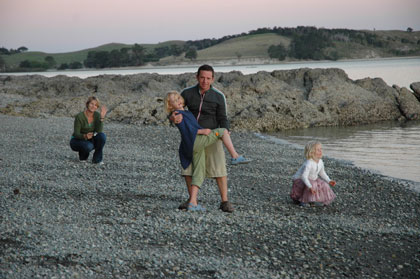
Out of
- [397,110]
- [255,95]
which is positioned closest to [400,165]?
[255,95]

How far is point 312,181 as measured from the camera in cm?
847

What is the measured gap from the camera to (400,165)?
1464cm

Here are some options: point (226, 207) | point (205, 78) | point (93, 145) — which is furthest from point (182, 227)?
point (93, 145)

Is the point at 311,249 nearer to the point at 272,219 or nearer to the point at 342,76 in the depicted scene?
the point at 272,219

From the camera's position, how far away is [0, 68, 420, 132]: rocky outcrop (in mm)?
24438

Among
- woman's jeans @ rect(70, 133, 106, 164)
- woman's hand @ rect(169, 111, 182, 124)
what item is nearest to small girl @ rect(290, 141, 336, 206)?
woman's hand @ rect(169, 111, 182, 124)

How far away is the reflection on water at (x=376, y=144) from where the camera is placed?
14492 millimetres

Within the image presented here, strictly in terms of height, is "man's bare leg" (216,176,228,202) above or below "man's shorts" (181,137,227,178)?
below

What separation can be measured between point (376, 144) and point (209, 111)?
1367 centimetres

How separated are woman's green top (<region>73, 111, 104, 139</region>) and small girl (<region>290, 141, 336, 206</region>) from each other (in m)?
5.25

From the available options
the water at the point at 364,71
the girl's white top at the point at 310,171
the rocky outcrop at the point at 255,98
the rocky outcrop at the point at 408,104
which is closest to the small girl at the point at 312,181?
the girl's white top at the point at 310,171

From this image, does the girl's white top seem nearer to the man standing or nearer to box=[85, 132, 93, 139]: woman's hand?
the man standing

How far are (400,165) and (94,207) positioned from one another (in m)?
10.5

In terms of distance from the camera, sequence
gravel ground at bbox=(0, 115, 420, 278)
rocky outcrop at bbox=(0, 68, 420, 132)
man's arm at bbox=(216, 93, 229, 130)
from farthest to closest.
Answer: rocky outcrop at bbox=(0, 68, 420, 132) → man's arm at bbox=(216, 93, 229, 130) → gravel ground at bbox=(0, 115, 420, 278)
